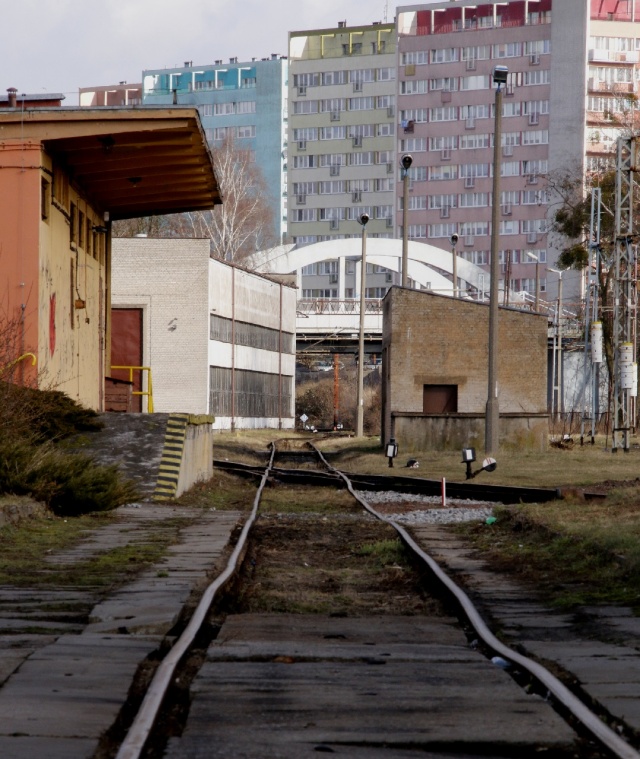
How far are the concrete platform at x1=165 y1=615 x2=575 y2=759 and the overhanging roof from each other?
16.4 m

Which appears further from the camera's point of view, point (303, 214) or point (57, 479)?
point (303, 214)

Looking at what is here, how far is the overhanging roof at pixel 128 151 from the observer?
2244cm

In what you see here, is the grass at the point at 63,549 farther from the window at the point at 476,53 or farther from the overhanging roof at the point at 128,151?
the window at the point at 476,53

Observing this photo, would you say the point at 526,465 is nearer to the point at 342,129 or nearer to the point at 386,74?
the point at 386,74

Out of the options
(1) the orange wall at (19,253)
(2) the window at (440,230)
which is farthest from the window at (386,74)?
(1) the orange wall at (19,253)

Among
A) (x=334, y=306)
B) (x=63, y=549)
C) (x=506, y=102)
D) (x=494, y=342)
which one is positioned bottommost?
(x=63, y=549)

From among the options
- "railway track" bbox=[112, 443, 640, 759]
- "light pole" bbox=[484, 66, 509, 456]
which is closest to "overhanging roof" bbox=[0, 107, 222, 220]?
"light pole" bbox=[484, 66, 509, 456]

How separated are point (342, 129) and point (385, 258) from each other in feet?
193

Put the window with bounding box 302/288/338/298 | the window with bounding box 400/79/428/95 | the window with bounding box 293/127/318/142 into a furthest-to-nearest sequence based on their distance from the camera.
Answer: the window with bounding box 293/127/318/142 < the window with bounding box 302/288/338/298 < the window with bounding box 400/79/428/95

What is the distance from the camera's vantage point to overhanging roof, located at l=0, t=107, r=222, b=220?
73.6ft

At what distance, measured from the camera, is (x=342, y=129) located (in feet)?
470

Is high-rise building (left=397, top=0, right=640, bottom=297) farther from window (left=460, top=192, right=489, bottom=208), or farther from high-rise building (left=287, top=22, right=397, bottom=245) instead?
high-rise building (left=287, top=22, right=397, bottom=245)

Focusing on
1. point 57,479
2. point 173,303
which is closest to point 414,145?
point 173,303

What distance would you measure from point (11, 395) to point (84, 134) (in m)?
6.60
